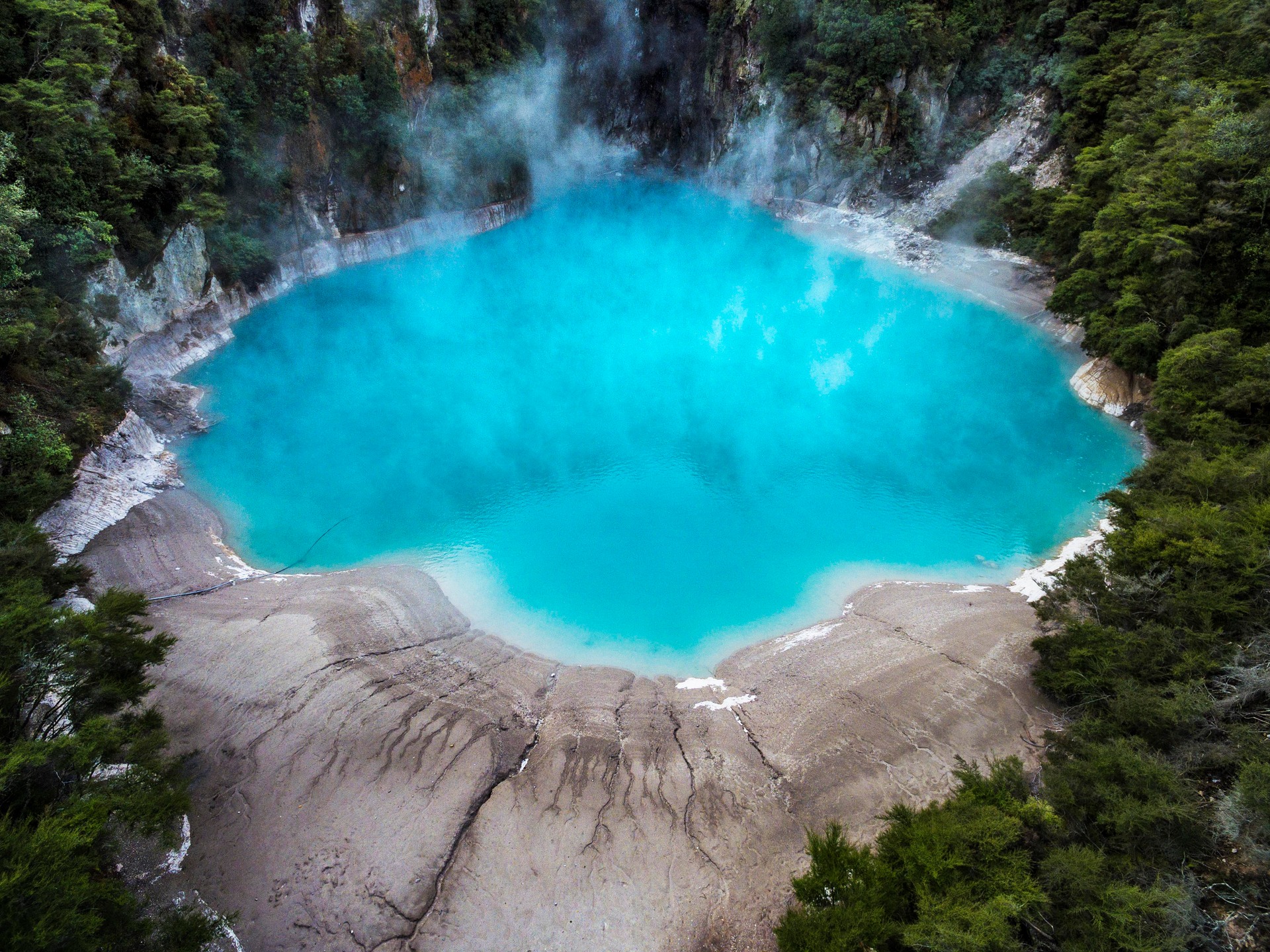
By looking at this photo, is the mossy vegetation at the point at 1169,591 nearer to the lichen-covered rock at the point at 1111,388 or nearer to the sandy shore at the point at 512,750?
the lichen-covered rock at the point at 1111,388

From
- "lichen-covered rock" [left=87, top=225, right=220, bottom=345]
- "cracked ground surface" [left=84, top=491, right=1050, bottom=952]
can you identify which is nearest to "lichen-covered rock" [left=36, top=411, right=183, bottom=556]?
"cracked ground surface" [left=84, top=491, right=1050, bottom=952]

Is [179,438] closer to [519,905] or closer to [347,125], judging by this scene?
[519,905]

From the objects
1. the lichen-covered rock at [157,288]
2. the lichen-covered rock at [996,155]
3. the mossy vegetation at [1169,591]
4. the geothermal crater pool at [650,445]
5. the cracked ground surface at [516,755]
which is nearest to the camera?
the mossy vegetation at [1169,591]

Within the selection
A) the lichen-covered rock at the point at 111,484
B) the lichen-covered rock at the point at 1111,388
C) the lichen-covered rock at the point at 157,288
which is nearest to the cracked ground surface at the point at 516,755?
the lichen-covered rock at the point at 111,484

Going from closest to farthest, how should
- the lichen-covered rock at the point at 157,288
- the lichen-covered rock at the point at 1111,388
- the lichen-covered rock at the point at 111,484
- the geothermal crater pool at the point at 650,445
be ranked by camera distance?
the lichen-covered rock at the point at 111,484, the geothermal crater pool at the point at 650,445, the lichen-covered rock at the point at 157,288, the lichen-covered rock at the point at 1111,388

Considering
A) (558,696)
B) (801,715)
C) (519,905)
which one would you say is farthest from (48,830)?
(801,715)

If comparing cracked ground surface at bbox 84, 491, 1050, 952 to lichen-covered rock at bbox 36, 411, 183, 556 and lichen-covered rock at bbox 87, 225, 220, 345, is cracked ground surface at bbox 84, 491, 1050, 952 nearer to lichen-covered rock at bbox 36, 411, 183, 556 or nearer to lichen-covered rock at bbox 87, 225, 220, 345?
lichen-covered rock at bbox 36, 411, 183, 556
